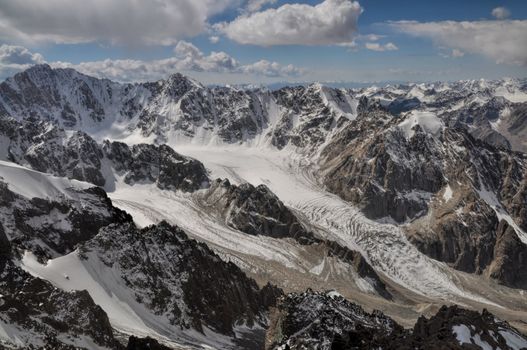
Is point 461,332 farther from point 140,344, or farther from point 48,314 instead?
point 48,314

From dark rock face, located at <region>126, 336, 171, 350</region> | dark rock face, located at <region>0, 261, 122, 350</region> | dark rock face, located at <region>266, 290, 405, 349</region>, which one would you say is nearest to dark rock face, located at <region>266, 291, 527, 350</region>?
dark rock face, located at <region>266, 290, 405, 349</region>

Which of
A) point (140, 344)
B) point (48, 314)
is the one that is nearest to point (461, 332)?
point (140, 344)

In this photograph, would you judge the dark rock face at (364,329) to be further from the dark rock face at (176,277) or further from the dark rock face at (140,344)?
the dark rock face at (176,277)

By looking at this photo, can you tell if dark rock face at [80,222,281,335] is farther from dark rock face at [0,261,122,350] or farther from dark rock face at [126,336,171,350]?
dark rock face at [126,336,171,350]

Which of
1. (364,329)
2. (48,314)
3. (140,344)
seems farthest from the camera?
(48,314)

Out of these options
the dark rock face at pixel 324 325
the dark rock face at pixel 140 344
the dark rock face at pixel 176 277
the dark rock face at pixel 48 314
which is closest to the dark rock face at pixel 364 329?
the dark rock face at pixel 324 325
